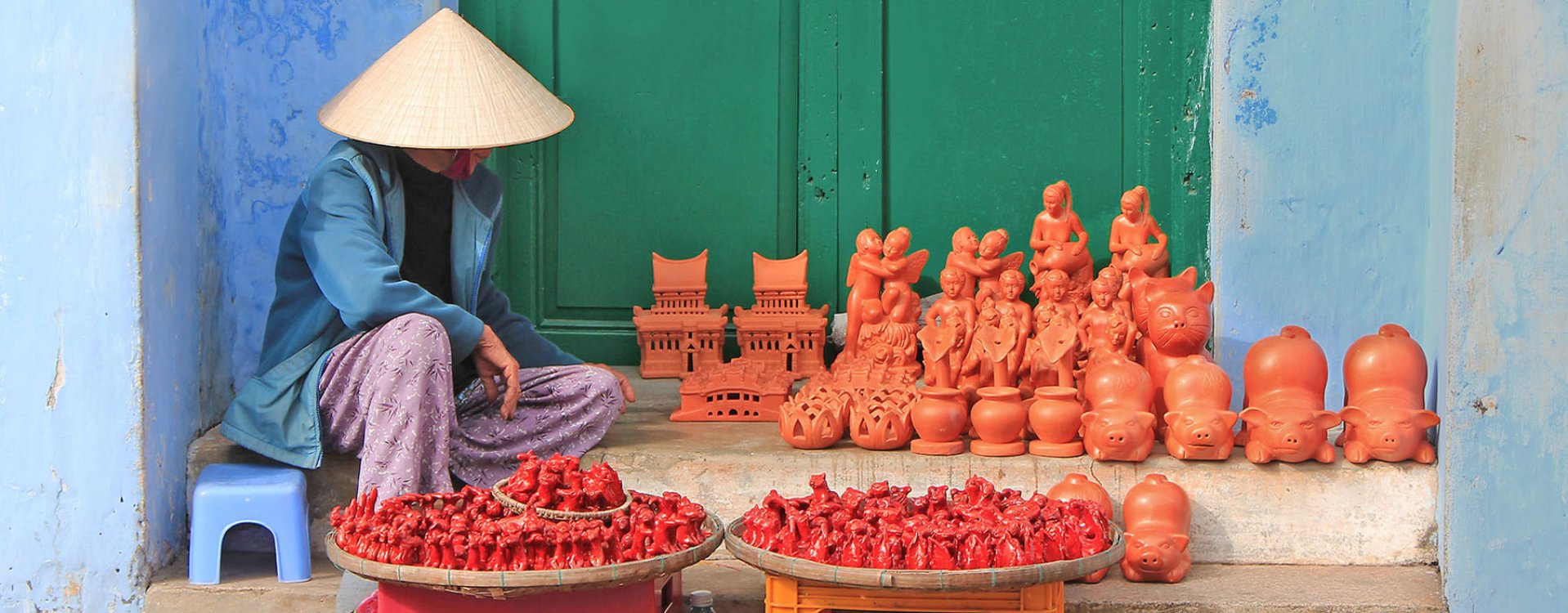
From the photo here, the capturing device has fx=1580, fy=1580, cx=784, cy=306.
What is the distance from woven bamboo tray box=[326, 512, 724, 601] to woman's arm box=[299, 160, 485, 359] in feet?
3.33

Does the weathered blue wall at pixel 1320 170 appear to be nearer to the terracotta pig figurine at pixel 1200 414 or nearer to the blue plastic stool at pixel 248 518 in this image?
the terracotta pig figurine at pixel 1200 414

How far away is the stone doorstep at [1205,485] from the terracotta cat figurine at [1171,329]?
257mm

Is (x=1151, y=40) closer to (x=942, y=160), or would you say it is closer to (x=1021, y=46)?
(x=1021, y=46)

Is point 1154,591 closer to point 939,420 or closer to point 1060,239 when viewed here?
point 939,420

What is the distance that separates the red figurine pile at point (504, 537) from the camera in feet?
11.3

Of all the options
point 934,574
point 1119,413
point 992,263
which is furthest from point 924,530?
point 992,263

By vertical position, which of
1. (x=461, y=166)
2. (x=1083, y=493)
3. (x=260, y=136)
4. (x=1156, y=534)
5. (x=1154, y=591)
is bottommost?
(x=1154, y=591)

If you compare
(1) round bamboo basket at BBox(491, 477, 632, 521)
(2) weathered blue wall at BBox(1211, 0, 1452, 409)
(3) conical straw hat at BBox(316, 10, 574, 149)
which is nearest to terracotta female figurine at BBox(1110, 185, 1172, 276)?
(2) weathered blue wall at BBox(1211, 0, 1452, 409)

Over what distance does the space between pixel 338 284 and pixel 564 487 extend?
1051mm

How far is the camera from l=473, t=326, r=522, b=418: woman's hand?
14.8ft

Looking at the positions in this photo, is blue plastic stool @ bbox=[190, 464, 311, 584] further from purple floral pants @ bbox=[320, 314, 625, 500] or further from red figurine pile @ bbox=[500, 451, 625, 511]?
red figurine pile @ bbox=[500, 451, 625, 511]

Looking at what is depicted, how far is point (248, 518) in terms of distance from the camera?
434 centimetres

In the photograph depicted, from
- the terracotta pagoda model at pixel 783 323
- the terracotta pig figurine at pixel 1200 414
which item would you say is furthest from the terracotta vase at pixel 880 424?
the terracotta pagoda model at pixel 783 323

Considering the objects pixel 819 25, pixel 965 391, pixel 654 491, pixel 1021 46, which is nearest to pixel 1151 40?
pixel 1021 46
